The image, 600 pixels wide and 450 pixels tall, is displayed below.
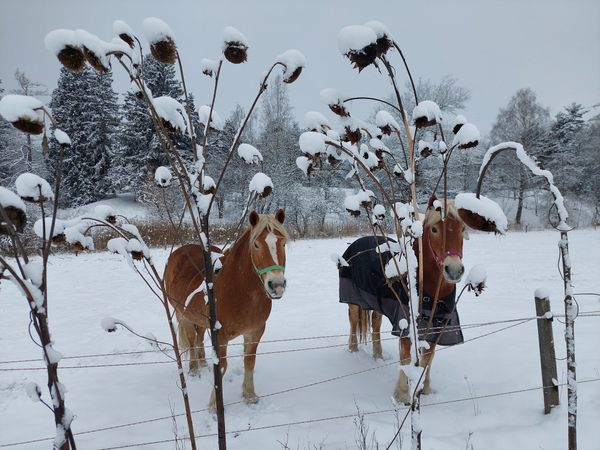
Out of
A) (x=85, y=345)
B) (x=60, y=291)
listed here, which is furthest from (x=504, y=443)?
(x=60, y=291)

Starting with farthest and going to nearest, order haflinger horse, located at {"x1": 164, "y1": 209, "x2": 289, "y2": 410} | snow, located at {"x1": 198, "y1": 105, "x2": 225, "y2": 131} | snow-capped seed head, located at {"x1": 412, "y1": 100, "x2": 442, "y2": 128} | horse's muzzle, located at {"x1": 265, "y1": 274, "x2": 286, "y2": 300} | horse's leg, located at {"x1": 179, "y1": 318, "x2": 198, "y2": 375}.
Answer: horse's leg, located at {"x1": 179, "y1": 318, "x2": 198, "y2": 375} < haflinger horse, located at {"x1": 164, "y1": 209, "x2": 289, "y2": 410} < horse's muzzle, located at {"x1": 265, "y1": 274, "x2": 286, "y2": 300} < snow, located at {"x1": 198, "y1": 105, "x2": 225, "y2": 131} < snow-capped seed head, located at {"x1": 412, "y1": 100, "x2": 442, "y2": 128}

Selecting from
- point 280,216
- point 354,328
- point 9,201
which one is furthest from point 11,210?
point 354,328

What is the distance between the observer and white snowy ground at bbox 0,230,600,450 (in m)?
2.64

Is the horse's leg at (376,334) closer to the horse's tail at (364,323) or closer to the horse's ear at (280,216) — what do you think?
the horse's tail at (364,323)

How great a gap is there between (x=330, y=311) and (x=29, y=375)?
440 centimetres

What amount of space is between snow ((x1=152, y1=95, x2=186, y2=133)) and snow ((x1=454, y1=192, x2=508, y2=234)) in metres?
1.12

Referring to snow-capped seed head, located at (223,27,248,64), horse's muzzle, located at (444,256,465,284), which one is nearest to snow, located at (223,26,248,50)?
snow-capped seed head, located at (223,27,248,64)

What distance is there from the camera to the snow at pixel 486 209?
122 cm

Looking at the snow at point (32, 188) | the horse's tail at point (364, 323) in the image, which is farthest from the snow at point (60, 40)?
the horse's tail at point (364, 323)

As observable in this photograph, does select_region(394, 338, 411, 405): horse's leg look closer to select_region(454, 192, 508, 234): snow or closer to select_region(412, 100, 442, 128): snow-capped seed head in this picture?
select_region(454, 192, 508, 234): snow

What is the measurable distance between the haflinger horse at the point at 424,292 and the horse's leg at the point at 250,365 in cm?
123

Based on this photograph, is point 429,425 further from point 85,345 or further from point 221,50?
point 85,345

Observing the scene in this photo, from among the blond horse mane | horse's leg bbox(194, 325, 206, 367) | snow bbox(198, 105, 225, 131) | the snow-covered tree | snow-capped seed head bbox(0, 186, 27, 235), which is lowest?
horse's leg bbox(194, 325, 206, 367)

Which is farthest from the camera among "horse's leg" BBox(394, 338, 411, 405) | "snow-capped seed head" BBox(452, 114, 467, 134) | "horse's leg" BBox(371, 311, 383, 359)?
"horse's leg" BBox(371, 311, 383, 359)
